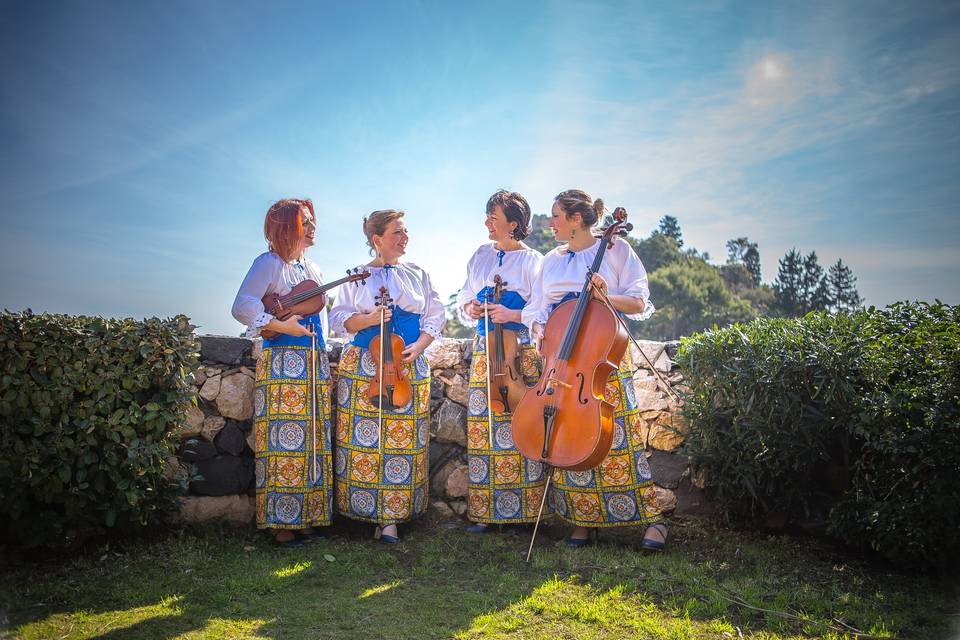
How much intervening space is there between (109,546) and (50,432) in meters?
0.73

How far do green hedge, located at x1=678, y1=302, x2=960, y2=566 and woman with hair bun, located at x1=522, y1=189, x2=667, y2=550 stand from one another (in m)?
0.46

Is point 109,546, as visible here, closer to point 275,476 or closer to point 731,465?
point 275,476

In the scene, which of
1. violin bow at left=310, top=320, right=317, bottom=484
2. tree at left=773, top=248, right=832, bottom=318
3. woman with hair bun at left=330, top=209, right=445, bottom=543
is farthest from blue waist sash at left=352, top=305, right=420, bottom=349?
tree at left=773, top=248, right=832, bottom=318

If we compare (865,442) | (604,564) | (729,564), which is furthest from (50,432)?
(865,442)

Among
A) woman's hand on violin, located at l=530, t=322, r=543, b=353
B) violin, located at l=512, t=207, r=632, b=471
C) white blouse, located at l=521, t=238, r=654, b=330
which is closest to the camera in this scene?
violin, located at l=512, t=207, r=632, b=471

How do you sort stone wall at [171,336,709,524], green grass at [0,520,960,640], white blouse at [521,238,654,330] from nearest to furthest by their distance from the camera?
1. green grass at [0,520,960,640]
2. white blouse at [521,238,654,330]
3. stone wall at [171,336,709,524]

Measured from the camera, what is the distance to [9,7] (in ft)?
10.9

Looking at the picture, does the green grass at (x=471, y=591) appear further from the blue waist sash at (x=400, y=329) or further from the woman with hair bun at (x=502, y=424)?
the blue waist sash at (x=400, y=329)

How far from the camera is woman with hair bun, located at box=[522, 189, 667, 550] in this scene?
378 cm

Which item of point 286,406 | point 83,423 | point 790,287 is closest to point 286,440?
point 286,406

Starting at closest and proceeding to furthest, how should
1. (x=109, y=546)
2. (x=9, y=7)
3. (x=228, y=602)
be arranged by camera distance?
A: (x=228, y=602), (x=9, y=7), (x=109, y=546)

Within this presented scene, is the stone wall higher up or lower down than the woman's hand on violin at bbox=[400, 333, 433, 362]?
lower down

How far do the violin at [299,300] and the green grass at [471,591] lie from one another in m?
1.41

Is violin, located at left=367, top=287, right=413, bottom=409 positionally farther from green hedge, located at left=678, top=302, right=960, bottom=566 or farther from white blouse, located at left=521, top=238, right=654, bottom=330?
green hedge, located at left=678, top=302, right=960, bottom=566
